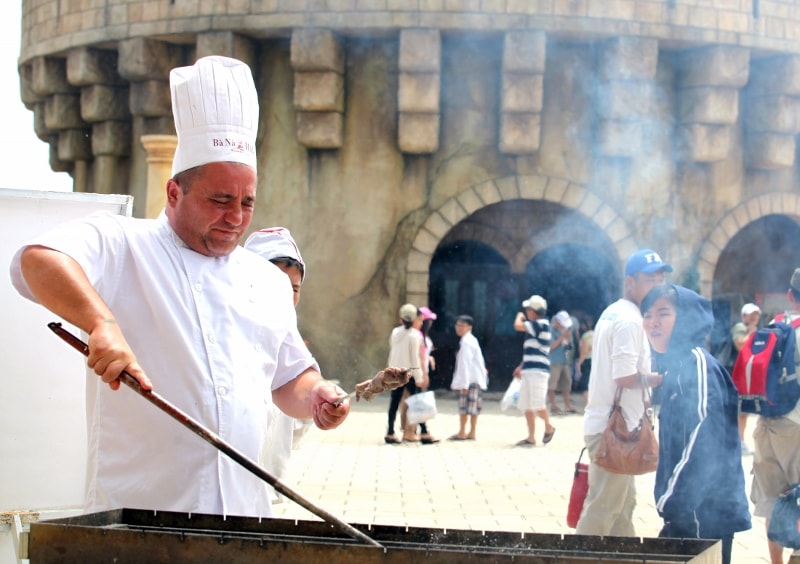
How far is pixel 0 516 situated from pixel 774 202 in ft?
41.7

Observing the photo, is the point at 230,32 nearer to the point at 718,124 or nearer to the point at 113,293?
the point at 718,124

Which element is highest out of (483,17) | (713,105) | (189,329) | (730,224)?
(483,17)

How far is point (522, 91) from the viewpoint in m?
13.2

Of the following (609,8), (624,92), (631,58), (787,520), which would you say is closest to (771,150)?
(624,92)

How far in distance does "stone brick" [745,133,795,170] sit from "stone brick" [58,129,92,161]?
9.41 metres

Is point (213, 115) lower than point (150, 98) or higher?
lower

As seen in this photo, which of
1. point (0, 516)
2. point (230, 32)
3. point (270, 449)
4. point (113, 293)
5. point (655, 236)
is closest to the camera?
point (113, 293)

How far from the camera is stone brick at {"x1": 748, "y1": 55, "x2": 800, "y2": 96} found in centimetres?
1391

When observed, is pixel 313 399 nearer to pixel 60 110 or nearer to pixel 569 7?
pixel 569 7

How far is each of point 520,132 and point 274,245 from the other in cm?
955

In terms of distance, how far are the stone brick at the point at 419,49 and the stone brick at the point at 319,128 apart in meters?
1.17

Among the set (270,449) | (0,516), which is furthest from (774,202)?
(0,516)

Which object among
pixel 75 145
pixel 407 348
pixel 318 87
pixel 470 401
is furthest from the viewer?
pixel 75 145

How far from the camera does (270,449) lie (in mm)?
4398
